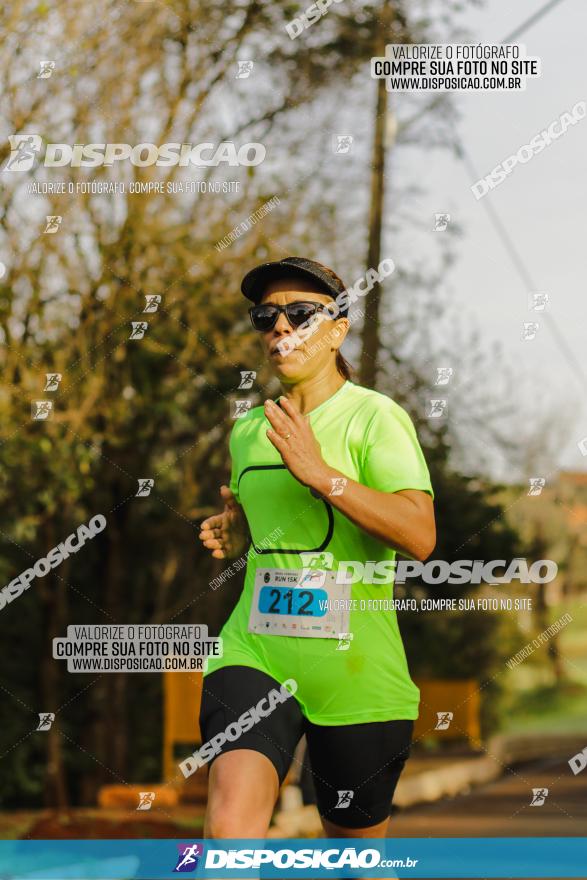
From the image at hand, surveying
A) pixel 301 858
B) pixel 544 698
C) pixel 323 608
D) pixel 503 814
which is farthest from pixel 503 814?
pixel 544 698

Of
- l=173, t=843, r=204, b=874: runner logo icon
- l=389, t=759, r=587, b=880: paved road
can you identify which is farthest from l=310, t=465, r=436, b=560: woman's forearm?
l=389, t=759, r=587, b=880: paved road

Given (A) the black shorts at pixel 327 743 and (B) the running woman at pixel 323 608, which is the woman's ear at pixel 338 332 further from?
(A) the black shorts at pixel 327 743

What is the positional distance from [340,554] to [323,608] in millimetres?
156

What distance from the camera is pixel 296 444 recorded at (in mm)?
3453

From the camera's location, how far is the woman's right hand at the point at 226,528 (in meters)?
4.03

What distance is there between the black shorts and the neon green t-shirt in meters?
0.04

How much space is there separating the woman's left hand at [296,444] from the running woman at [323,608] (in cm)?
5

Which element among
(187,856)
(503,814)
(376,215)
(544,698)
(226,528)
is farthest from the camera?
(544,698)

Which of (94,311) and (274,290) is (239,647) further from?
(94,311)

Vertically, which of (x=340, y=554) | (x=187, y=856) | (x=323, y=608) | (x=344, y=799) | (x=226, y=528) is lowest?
(x=187, y=856)

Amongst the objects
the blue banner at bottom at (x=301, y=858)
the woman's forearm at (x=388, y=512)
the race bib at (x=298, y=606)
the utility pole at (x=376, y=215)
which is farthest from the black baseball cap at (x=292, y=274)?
the utility pole at (x=376, y=215)

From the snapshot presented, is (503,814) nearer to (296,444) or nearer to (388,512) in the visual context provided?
(388,512)

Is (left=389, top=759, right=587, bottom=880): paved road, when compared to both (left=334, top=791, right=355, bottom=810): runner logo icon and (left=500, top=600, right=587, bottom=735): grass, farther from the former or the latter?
(left=500, top=600, right=587, bottom=735): grass

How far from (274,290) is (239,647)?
1011 mm
